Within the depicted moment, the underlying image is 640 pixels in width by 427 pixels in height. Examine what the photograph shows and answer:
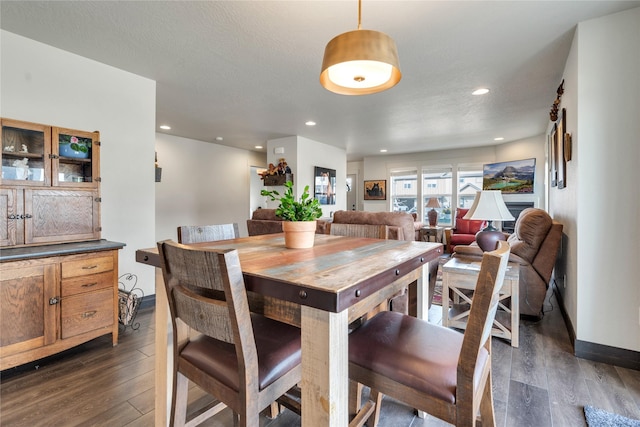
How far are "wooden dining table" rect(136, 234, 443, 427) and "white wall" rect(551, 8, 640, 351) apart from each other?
168cm

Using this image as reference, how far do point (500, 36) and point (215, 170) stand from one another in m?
5.50

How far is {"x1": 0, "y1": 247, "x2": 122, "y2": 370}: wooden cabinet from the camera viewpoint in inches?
68.8

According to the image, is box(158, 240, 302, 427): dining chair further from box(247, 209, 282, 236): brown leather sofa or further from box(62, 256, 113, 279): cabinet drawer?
box(247, 209, 282, 236): brown leather sofa

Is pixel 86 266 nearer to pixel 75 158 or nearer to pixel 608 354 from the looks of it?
pixel 75 158

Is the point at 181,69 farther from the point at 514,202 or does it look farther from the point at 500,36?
the point at 514,202

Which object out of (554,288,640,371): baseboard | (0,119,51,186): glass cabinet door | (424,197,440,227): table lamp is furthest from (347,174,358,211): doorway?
(0,119,51,186): glass cabinet door

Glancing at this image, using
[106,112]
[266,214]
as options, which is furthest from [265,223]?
[106,112]

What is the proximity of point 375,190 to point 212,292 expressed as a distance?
738cm

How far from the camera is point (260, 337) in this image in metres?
1.09

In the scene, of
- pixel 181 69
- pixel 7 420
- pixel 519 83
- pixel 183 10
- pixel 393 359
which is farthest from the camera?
pixel 519 83

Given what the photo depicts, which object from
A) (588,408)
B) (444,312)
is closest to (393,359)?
(588,408)

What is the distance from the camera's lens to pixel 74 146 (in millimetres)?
2320

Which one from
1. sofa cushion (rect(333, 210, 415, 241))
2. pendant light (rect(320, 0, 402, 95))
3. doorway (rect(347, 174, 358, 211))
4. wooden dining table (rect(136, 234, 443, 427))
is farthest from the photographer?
doorway (rect(347, 174, 358, 211))

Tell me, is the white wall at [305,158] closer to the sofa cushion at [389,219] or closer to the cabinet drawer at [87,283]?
the sofa cushion at [389,219]
